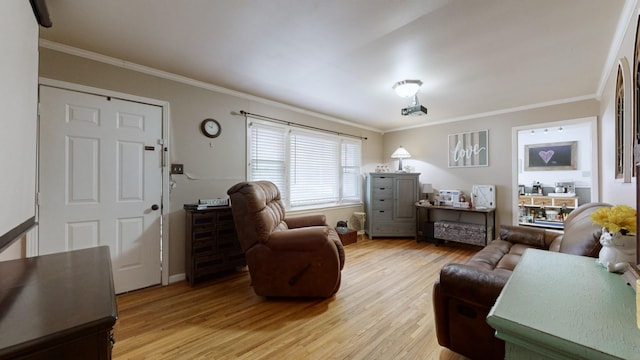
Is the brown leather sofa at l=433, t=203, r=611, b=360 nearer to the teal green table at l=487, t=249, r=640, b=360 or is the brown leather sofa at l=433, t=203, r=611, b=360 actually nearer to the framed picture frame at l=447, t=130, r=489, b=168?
the teal green table at l=487, t=249, r=640, b=360

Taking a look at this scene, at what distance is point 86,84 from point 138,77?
44cm

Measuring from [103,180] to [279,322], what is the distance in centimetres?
217

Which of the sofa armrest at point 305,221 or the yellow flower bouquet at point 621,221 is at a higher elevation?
the yellow flower bouquet at point 621,221

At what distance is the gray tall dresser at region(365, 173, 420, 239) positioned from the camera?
505 centimetres

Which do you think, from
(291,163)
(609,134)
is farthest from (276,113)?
(609,134)

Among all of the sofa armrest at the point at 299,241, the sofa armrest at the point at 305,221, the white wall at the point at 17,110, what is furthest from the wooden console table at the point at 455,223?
the white wall at the point at 17,110

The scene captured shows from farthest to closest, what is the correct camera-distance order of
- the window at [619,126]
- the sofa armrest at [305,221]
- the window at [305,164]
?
the window at [305,164] → the sofa armrest at [305,221] → the window at [619,126]

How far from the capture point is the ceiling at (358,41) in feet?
5.85

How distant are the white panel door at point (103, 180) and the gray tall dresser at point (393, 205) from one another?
3655mm

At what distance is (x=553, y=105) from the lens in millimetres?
3820

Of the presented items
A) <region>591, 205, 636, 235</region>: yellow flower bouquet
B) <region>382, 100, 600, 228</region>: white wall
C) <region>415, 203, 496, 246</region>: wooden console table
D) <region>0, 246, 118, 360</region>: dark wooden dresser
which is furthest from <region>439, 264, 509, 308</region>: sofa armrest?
<region>382, 100, 600, 228</region>: white wall

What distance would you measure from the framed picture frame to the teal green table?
3921mm

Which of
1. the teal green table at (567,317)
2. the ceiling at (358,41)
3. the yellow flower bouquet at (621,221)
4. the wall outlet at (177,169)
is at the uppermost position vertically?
→ the ceiling at (358,41)

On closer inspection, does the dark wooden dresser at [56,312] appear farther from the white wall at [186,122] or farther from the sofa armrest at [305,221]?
the sofa armrest at [305,221]
